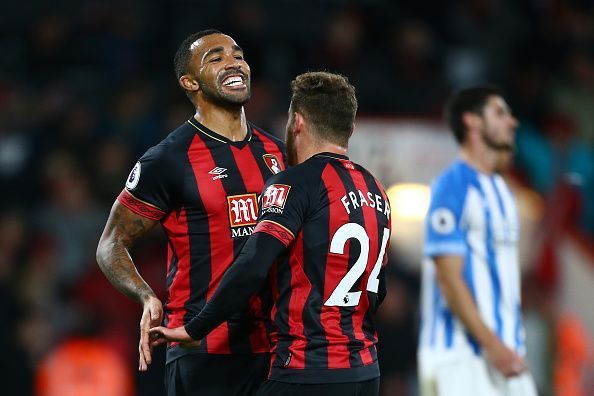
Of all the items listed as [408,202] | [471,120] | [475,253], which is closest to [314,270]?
[475,253]

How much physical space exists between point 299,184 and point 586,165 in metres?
6.24

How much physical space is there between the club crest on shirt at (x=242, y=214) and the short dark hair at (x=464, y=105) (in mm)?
1939

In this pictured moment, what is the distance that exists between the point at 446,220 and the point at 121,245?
184 cm

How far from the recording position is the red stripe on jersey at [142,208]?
409 cm

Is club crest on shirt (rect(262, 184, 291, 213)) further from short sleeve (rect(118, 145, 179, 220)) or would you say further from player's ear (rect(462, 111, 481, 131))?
player's ear (rect(462, 111, 481, 131))

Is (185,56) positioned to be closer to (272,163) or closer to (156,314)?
(272,163)

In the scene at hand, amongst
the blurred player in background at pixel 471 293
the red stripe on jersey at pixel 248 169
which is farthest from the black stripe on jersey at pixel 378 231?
the blurred player in background at pixel 471 293

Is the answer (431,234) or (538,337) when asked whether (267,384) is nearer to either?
(431,234)

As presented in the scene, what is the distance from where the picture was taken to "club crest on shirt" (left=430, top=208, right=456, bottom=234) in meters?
5.30

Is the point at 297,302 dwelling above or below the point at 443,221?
below

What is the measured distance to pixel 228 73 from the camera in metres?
4.20

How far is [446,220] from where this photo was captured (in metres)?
5.32

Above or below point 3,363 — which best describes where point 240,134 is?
above

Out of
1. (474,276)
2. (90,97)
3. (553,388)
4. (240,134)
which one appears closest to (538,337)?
(553,388)
